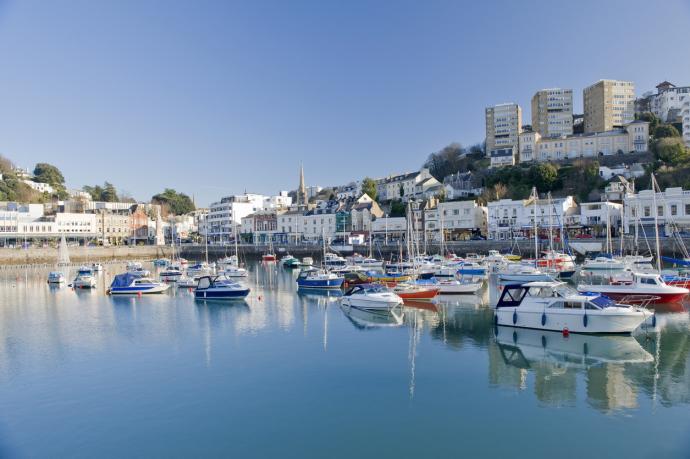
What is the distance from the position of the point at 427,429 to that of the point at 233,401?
242 inches

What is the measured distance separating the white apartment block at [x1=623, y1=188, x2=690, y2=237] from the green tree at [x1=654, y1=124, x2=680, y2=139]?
3373 centimetres

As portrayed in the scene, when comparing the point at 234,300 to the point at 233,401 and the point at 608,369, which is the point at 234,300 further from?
the point at 608,369

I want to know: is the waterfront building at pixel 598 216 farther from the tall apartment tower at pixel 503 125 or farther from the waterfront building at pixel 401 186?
the tall apartment tower at pixel 503 125

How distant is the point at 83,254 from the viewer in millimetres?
86125

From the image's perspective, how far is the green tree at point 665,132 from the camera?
8675cm

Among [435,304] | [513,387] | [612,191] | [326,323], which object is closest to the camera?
[513,387]

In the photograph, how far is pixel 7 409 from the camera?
14.7 m

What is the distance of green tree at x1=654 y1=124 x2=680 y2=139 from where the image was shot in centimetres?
8675

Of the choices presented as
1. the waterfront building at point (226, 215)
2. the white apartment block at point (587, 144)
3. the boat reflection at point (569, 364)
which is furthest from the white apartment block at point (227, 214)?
the boat reflection at point (569, 364)

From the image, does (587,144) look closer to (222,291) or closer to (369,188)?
(369,188)

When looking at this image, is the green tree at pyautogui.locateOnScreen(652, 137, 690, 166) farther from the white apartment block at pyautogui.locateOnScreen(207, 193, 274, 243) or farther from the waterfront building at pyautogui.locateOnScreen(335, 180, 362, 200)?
the white apartment block at pyautogui.locateOnScreen(207, 193, 274, 243)

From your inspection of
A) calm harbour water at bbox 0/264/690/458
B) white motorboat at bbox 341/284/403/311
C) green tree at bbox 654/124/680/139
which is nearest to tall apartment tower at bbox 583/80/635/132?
green tree at bbox 654/124/680/139

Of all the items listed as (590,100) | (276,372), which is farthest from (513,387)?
(590,100)

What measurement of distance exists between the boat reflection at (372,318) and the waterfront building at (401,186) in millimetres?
72222
